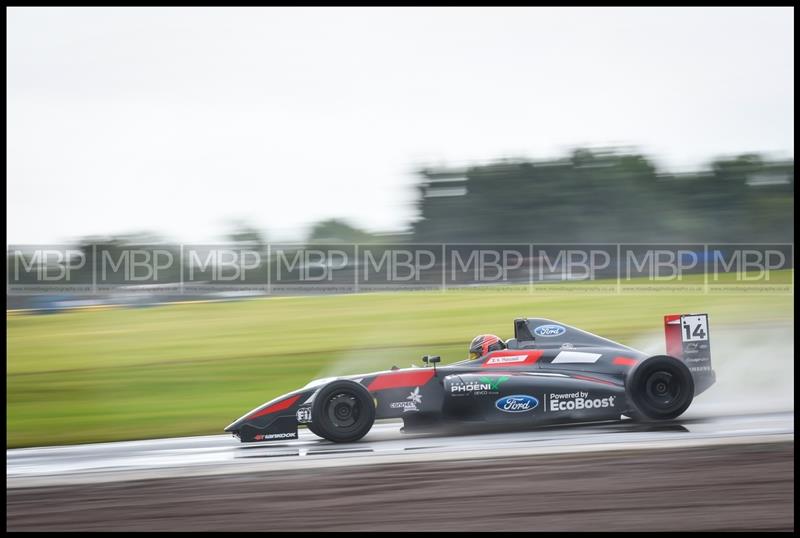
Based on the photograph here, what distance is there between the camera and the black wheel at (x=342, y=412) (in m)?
8.28

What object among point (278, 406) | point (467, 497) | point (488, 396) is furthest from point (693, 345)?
point (278, 406)

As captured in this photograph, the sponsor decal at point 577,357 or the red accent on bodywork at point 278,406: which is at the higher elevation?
the sponsor decal at point 577,357

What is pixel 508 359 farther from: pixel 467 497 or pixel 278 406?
pixel 467 497

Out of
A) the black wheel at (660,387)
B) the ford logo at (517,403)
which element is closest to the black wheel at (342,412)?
the ford logo at (517,403)

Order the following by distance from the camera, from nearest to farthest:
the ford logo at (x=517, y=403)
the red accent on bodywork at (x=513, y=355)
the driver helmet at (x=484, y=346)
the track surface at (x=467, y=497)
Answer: the track surface at (x=467, y=497) < the ford logo at (x=517, y=403) < the red accent on bodywork at (x=513, y=355) < the driver helmet at (x=484, y=346)

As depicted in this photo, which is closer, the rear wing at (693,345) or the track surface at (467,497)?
the track surface at (467,497)

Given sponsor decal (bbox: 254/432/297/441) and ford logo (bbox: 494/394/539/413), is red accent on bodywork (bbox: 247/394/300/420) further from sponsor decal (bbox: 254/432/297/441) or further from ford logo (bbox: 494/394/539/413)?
ford logo (bbox: 494/394/539/413)

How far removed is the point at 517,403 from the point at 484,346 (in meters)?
0.84

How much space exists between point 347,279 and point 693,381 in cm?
1168

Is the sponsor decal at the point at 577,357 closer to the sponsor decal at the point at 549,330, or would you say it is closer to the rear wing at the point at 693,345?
the sponsor decal at the point at 549,330

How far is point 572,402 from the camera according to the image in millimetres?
8414

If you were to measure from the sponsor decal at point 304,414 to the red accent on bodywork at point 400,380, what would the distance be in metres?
0.66

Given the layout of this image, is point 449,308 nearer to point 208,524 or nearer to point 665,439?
point 665,439

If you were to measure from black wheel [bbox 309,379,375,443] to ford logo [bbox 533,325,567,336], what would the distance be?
2.05 m
